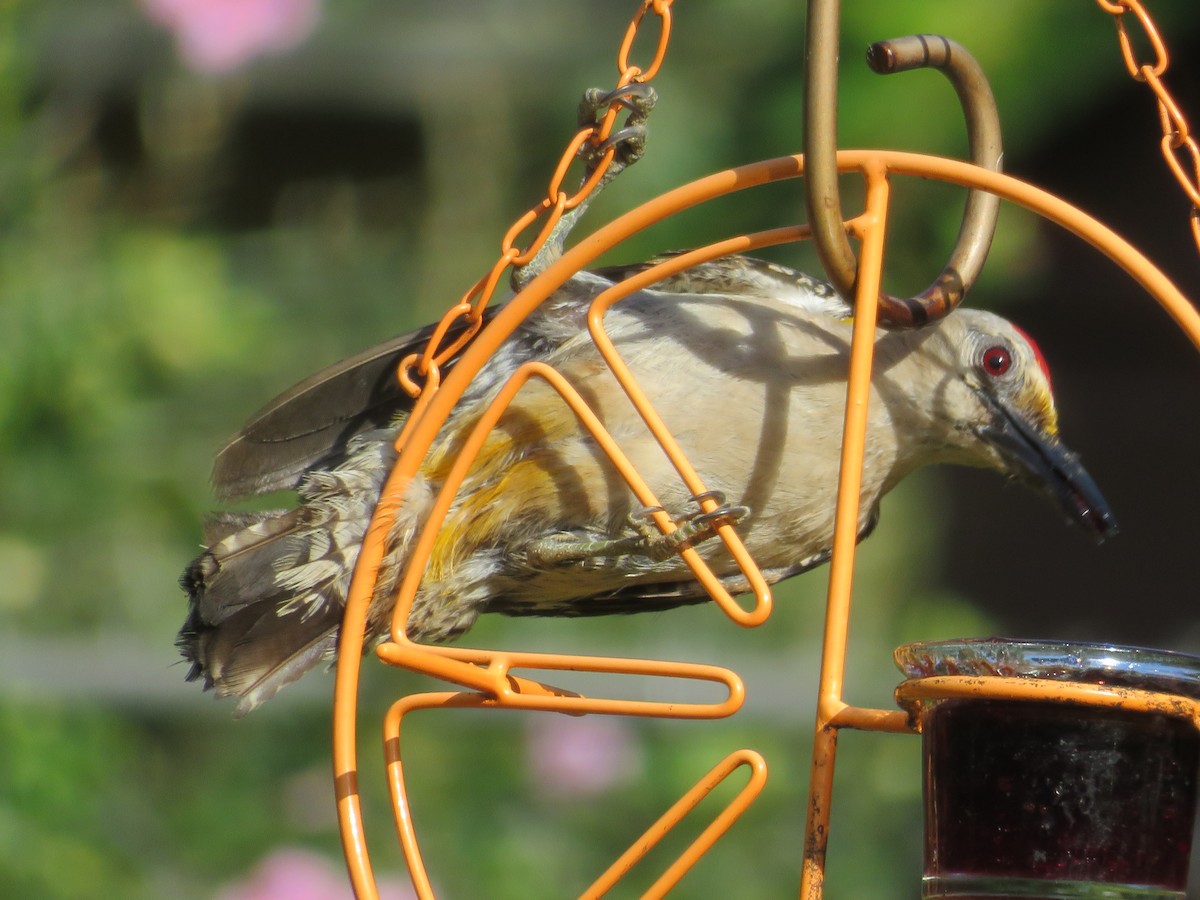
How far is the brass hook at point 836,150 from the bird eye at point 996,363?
29.3 inches

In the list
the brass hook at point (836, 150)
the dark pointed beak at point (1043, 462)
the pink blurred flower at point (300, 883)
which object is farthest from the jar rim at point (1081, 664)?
the pink blurred flower at point (300, 883)

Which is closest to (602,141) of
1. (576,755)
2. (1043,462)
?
(1043,462)

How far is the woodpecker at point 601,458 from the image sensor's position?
9.43ft

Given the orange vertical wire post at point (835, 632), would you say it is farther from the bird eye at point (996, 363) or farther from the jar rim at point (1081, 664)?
the bird eye at point (996, 363)

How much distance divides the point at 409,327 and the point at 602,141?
295 centimetres

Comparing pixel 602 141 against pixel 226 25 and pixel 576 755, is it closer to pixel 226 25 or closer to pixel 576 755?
pixel 576 755

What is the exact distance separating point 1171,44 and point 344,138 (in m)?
3.04

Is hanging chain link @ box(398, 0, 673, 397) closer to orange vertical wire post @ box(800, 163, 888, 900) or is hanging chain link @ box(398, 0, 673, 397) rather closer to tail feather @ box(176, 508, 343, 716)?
orange vertical wire post @ box(800, 163, 888, 900)

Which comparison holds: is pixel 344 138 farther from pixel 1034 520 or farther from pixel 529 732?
pixel 1034 520

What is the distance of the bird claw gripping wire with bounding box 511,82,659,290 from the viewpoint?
8.21 feet

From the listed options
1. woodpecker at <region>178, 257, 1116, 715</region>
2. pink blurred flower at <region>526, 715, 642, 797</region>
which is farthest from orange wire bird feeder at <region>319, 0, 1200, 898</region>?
pink blurred flower at <region>526, 715, 642, 797</region>

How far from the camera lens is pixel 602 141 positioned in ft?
8.18

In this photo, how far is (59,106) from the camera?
5.59 metres

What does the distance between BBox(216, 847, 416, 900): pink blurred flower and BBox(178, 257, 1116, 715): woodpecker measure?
1.60 m
